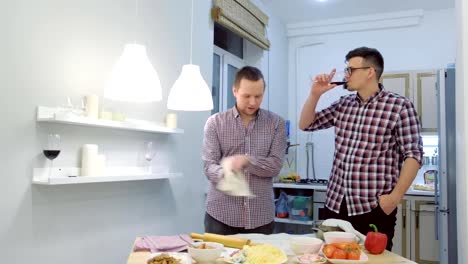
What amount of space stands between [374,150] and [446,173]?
1786 millimetres

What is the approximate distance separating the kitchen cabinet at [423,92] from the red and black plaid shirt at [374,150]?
2.31 meters

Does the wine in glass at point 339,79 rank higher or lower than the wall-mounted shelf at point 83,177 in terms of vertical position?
higher

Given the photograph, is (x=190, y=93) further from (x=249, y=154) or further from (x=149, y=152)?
(x=149, y=152)

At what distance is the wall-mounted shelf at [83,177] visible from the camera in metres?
1.78

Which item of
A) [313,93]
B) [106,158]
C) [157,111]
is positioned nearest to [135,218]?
[106,158]

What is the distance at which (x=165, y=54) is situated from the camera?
8.99 feet

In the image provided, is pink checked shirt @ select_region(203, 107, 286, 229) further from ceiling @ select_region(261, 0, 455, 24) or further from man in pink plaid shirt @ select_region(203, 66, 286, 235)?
ceiling @ select_region(261, 0, 455, 24)

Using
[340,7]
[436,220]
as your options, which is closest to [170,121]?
[436,220]

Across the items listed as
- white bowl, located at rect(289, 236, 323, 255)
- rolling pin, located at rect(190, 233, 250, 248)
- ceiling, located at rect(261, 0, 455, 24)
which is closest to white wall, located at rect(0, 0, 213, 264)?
rolling pin, located at rect(190, 233, 250, 248)

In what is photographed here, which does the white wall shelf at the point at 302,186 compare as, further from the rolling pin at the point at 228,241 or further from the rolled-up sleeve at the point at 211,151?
the rolling pin at the point at 228,241

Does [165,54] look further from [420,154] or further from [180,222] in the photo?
[420,154]

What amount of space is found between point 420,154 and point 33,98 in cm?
182

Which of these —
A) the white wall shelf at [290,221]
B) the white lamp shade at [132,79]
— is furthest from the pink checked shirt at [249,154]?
the white wall shelf at [290,221]

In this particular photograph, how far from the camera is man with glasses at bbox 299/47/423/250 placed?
1.88 m
